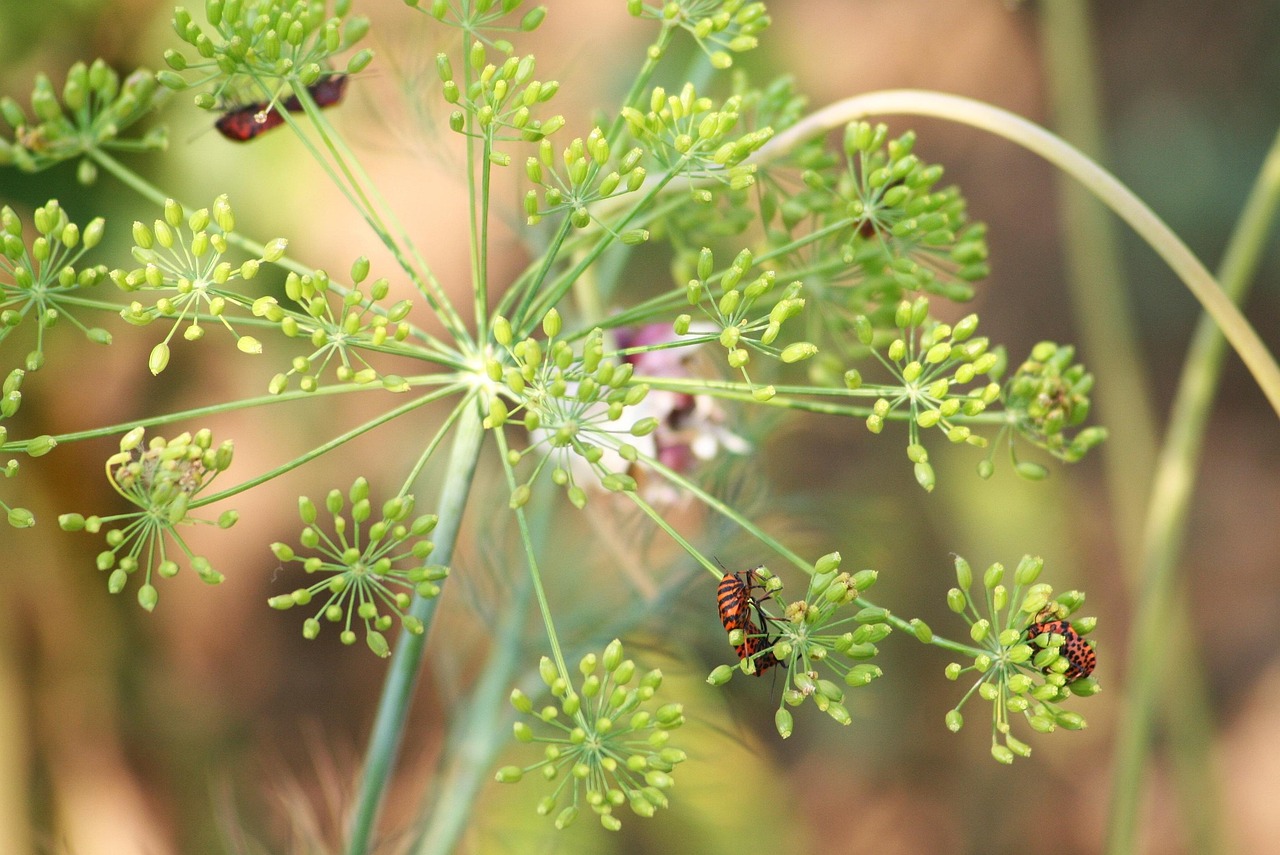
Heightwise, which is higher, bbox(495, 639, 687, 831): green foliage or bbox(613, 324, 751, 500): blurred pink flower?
bbox(613, 324, 751, 500): blurred pink flower

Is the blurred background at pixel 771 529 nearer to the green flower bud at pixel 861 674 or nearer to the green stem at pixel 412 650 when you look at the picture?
the green stem at pixel 412 650

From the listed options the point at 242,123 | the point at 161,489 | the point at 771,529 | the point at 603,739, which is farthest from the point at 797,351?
the point at 771,529

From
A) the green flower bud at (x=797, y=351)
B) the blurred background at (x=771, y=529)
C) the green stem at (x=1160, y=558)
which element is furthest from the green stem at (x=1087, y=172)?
the blurred background at (x=771, y=529)

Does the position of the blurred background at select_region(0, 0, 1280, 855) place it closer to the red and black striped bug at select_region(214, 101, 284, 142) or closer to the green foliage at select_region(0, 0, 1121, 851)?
the red and black striped bug at select_region(214, 101, 284, 142)

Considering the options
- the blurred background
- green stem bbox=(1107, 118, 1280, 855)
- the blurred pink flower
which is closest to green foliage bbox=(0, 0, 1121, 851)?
the blurred pink flower

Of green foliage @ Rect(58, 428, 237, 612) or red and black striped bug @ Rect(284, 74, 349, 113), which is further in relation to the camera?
red and black striped bug @ Rect(284, 74, 349, 113)

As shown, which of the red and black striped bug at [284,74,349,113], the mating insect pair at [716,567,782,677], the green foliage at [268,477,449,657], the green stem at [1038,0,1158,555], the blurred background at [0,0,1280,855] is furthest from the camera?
the blurred background at [0,0,1280,855]

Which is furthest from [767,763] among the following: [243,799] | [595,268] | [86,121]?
[86,121]
